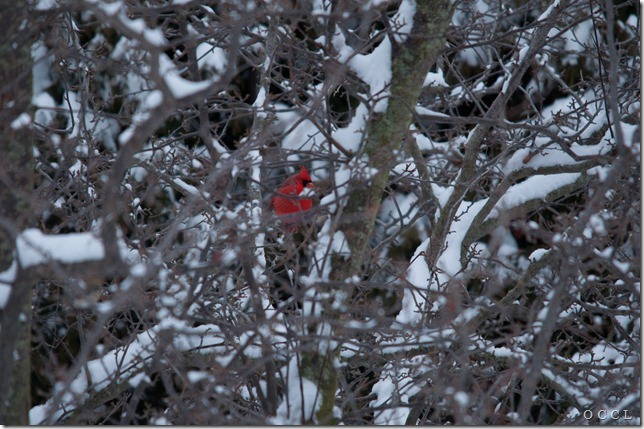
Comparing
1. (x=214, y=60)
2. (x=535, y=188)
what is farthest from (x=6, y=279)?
(x=214, y=60)

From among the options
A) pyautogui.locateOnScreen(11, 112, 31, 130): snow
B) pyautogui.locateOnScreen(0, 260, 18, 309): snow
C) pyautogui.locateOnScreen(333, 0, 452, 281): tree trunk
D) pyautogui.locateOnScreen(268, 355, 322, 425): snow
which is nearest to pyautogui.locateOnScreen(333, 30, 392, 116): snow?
pyautogui.locateOnScreen(333, 0, 452, 281): tree trunk

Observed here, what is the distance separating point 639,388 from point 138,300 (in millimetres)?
2237

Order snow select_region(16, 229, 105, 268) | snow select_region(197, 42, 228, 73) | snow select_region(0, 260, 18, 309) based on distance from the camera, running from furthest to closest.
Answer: snow select_region(197, 42, 228, 73)
snow select_region(0, 260, 18, 309)
snow select_region(16, 229, 105, 268)

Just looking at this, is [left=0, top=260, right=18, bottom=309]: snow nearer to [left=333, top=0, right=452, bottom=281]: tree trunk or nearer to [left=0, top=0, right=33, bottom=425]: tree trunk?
[left=0, top=0, right=33, bottom=425]: tree trunk

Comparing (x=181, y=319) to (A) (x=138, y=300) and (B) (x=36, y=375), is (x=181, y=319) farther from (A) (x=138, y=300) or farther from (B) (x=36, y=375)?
(B) (x=36, y=375)

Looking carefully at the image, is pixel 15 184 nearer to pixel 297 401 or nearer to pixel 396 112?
pixel 297 401

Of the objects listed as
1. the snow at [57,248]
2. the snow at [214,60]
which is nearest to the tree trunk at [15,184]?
the snow at [57,248]

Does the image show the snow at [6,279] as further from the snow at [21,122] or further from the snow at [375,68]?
the snow at [375,68]

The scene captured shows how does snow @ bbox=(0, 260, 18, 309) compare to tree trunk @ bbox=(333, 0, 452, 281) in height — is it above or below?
below

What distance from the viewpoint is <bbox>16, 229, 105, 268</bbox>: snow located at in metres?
2.47

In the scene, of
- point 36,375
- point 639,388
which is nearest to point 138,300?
point 639,388

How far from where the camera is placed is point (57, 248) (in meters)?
2.53

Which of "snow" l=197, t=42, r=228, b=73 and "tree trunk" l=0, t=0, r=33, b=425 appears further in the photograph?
"snow" l=197, t=42, r=228, b=73

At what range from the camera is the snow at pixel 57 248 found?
2.47 metres
